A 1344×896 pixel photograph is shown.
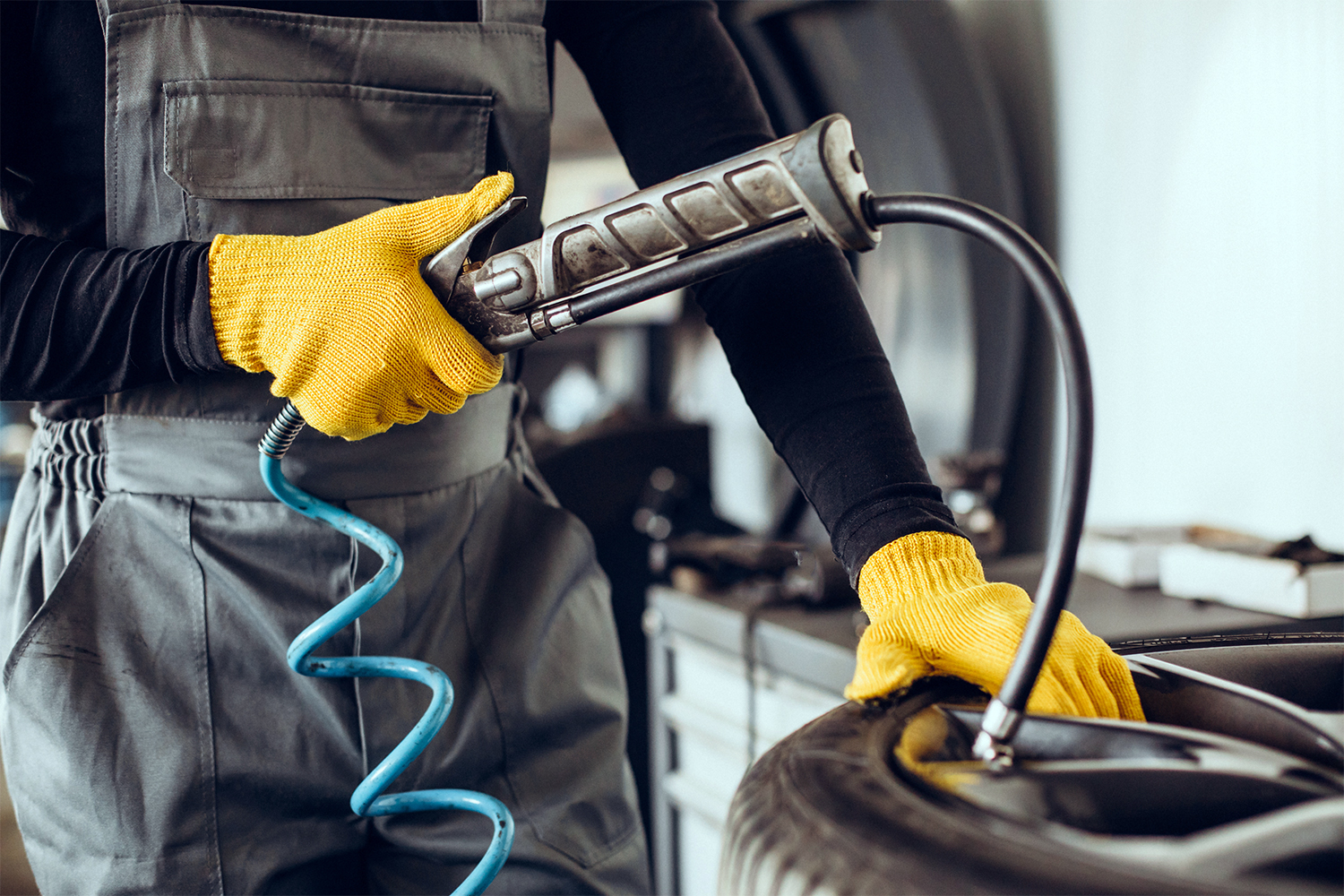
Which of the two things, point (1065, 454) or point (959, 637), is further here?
point (959, 637)

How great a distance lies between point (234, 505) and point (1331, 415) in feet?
4.36

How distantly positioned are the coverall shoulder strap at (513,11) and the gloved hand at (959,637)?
0.50 metres

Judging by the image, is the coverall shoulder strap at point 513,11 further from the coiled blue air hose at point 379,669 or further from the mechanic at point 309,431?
the coiled blue air hose at point 379,669

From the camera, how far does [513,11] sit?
31.5 inches

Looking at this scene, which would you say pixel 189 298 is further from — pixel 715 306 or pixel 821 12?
pixel 821 12

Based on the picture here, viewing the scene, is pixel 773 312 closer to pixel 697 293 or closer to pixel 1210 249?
pixel 697 293

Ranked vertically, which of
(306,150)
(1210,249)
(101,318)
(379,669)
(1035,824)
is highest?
(1210,249)

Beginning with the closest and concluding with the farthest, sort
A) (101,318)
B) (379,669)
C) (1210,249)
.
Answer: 1. (101,318)
2. (379,669)
3. (1210,249)

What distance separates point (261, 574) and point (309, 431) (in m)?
0.11

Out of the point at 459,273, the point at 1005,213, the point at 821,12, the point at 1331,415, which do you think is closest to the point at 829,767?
the point at 459,273

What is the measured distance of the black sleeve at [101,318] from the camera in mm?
662

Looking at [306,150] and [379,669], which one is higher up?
[306,150]

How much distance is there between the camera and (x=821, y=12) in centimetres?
180

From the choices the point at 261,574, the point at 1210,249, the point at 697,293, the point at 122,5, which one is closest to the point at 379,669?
the point at 261,574
